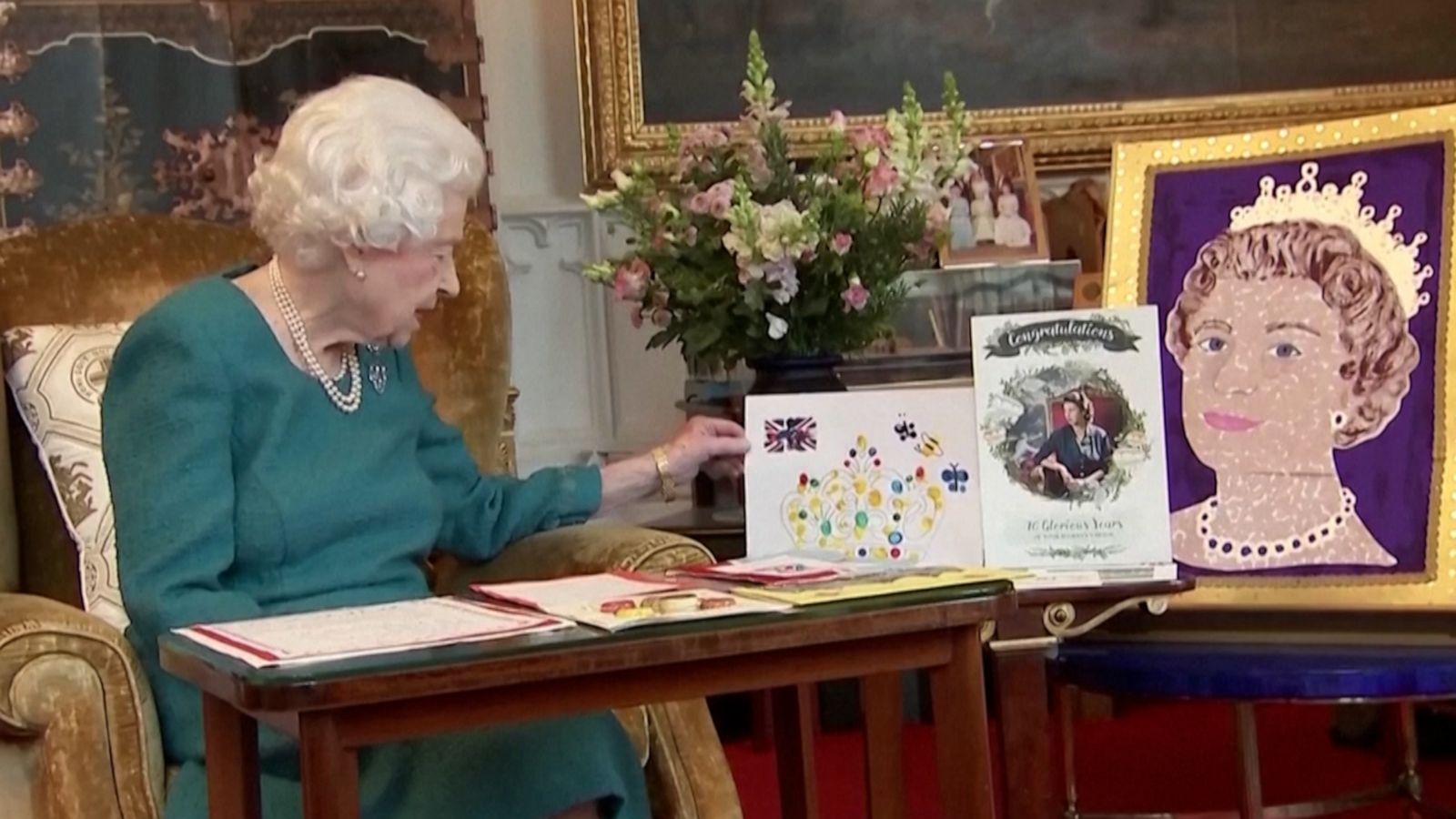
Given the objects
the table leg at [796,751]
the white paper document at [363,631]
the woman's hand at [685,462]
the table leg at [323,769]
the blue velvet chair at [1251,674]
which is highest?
the woman's hand at [685,462]

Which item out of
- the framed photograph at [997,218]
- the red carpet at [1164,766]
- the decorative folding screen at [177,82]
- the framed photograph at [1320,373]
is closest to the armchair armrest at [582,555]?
the framed photograph at [1320,373]

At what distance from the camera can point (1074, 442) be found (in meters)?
1.83

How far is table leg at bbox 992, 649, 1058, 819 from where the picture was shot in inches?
69.1

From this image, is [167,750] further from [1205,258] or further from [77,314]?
[1205,258]

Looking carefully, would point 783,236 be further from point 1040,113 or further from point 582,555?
point 1040,113

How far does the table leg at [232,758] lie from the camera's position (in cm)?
152

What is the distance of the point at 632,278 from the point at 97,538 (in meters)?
0.76

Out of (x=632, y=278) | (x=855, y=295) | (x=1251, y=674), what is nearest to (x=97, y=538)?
(x=632, y=278)

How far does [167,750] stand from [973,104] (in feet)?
7.57

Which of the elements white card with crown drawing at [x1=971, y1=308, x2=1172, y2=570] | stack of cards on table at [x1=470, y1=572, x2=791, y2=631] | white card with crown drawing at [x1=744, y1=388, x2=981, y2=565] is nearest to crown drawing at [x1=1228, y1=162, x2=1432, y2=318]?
white card with crown drawing at [x1=971, y1=308, x2=1172, y2=570]

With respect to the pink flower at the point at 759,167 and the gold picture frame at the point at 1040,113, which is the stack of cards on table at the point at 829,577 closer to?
the pink flower at the point at 759,167

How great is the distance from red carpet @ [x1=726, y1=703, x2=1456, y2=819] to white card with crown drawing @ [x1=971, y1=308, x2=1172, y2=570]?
116 centimetres

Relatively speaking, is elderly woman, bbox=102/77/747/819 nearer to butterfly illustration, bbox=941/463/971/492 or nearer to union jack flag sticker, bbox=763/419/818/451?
union jack flag sticker, bbox=763/419/818/451

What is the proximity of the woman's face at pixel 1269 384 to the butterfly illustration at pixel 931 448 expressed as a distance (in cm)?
34
